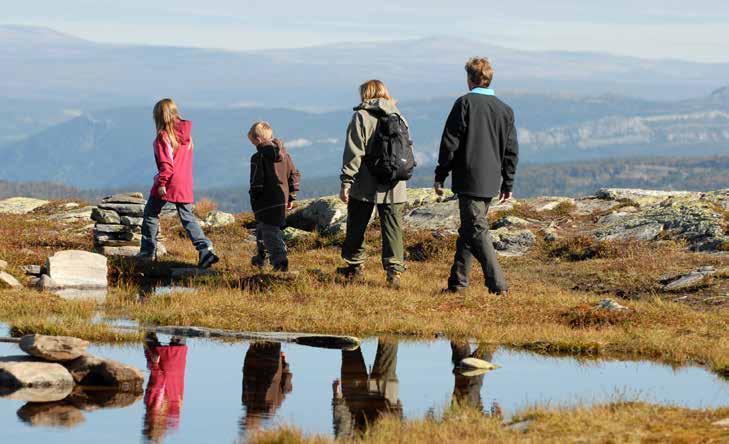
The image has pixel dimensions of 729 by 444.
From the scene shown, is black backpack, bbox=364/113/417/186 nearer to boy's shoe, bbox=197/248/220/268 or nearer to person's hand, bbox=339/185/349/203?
person's hand, bbox=339/185/349/203

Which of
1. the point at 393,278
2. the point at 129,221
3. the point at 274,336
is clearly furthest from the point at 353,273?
the point at 129,221

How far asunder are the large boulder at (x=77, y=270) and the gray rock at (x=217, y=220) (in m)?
11.9

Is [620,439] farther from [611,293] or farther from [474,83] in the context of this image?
[611,293]

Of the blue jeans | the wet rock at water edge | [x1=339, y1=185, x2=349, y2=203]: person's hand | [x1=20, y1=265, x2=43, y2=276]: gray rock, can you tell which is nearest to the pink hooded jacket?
the blue jeans

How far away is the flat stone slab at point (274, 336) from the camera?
1415cm

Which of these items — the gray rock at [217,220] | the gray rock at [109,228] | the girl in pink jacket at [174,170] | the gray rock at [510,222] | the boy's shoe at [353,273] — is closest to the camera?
the boy's shoe at [353,273]

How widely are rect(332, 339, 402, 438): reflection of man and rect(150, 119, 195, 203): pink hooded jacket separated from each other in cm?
824

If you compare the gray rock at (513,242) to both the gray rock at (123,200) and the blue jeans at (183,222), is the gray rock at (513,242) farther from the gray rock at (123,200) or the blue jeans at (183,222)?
→ the gray rock at (123,200)

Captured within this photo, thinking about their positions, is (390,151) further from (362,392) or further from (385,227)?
(362,392)

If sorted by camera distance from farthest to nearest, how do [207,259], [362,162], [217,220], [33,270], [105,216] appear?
[217,220]
[105,216]
[207,259]
[33,270]
[362,162]

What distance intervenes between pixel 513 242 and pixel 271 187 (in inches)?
330

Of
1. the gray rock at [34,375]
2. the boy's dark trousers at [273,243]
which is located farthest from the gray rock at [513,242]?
the gray rock at [34,375]

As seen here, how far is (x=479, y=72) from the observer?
57.0 ft

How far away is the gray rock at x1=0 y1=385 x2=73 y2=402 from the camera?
10.8m
